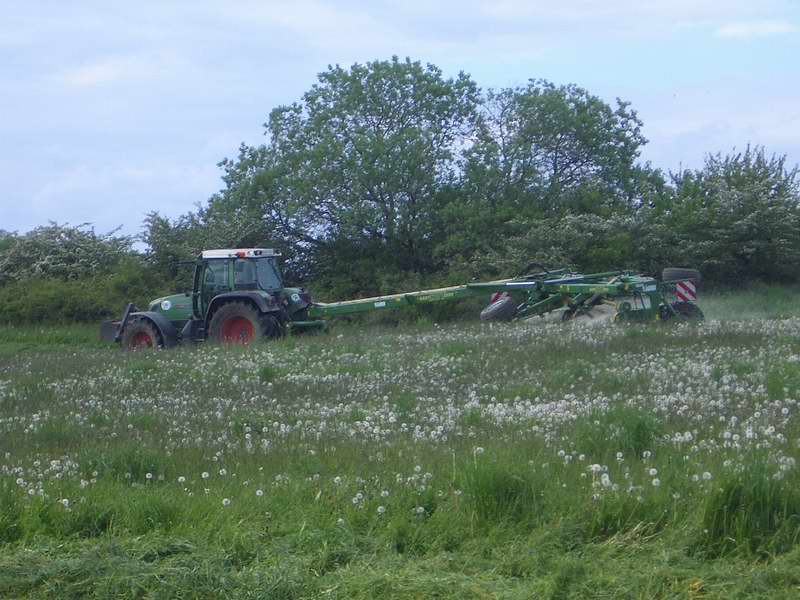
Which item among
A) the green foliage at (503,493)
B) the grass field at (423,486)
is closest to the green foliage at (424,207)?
the grass field at (423,486)

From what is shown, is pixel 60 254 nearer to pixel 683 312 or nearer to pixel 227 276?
pixel 227 276

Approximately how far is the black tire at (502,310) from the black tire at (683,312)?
3.47m

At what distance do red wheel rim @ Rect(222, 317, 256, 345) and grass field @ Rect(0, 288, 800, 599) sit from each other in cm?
904

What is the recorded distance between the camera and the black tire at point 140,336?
25.0m

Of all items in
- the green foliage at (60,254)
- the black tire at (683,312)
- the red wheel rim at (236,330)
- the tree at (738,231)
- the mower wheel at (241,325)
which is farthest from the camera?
the green foliage at (60,254)

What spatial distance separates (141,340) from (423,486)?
18.8 m

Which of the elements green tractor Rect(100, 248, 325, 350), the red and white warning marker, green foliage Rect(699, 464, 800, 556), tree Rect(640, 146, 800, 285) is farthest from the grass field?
tree Rect(640, 146, 800, 285)

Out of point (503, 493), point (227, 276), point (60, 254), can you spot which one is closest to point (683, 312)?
point (227, 276)

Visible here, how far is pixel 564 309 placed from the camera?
23203 mm

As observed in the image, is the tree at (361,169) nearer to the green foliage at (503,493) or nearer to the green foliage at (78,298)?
→ the green foliage at (78,298)

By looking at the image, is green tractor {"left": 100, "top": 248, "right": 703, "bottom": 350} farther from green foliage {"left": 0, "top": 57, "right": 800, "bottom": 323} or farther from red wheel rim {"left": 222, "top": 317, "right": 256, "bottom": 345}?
green foliage {"left": 0, "top": 57, "right": 800, "bottom": 323}

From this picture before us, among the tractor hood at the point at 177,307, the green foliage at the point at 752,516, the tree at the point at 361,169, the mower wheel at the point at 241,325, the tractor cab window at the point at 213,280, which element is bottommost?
the green foliage at the point at 752,516

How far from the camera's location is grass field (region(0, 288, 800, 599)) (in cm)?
657

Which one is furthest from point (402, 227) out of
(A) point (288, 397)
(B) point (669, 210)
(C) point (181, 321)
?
(A) point (288, 397)
